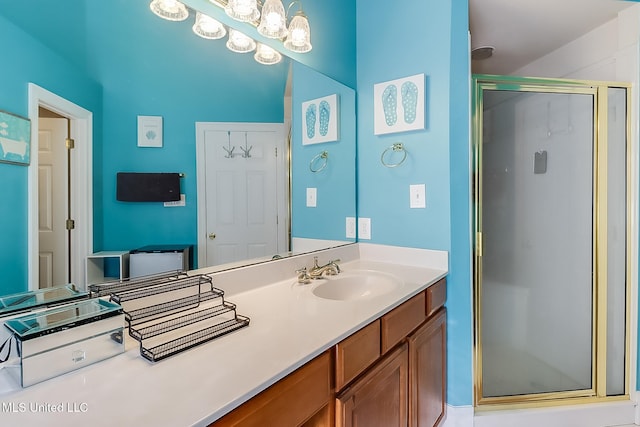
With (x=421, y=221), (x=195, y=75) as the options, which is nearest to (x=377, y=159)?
(x=421, y=221)

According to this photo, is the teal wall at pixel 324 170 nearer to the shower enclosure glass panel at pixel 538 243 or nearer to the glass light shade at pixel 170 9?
the glass light shade at pixel 170 9

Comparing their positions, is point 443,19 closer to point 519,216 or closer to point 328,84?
point 328,84

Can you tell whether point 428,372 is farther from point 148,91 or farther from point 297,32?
point 297,32

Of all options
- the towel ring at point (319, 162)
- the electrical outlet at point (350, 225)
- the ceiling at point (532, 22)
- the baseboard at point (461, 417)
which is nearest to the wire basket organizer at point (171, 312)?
the towel ring at point (319, 162)

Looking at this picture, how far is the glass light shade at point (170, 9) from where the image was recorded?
106cm

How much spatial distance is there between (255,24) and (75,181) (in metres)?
0.99

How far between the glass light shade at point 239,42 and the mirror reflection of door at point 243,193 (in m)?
0.34

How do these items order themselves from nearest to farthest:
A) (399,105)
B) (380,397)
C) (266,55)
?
(380,397) < (266,55) < (399,105)

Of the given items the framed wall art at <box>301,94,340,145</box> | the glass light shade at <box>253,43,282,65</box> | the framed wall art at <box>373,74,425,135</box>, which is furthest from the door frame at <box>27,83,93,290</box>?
the framed wall art at <box>373,74,425,135</box>

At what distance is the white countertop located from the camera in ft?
1.72

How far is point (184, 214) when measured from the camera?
1.05 meters

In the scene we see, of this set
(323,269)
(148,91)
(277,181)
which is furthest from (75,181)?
(323,269)

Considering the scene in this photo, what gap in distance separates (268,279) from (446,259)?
0.94 metres

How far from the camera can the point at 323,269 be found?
158 centimetres
